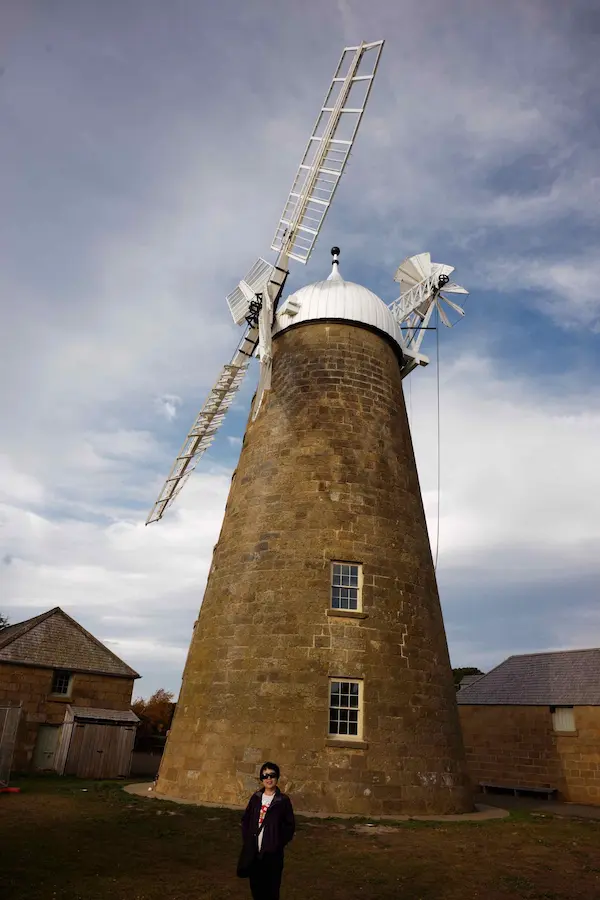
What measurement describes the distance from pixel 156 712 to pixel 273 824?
165ft

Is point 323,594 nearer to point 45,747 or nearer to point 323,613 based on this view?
point 323,613

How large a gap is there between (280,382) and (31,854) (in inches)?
505

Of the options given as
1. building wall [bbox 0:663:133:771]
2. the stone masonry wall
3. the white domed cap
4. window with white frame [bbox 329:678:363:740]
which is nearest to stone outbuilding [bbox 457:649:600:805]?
the stone masonry wall

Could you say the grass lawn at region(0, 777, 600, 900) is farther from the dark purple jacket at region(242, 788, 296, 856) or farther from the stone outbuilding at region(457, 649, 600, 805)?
the stone outbuilding at region(457, 649, 600, 805)

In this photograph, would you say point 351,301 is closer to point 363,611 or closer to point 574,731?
point 363,611

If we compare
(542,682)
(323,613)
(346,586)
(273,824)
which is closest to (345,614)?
(323,613)

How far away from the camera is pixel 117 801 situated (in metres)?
14.4

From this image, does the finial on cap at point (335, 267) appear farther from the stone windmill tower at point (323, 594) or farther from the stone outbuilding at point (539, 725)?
the stone outbuilding at point (539, 725)

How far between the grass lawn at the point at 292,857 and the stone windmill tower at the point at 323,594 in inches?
54.7

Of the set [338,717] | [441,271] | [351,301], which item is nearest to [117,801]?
[338,717]

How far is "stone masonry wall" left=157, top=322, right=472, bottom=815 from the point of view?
45.9 ft

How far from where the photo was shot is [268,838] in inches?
234

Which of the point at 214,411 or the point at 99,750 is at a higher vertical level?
the point at 214,411

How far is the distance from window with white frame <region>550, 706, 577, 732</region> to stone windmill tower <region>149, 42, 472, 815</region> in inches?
384
